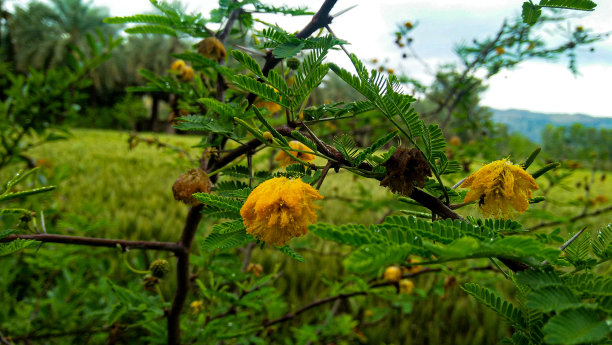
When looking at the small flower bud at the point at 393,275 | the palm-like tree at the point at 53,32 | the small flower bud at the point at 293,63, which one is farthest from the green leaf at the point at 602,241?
the palm-like tree at the point at 53,32

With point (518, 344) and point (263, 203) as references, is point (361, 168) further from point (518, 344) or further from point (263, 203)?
point (518, 344)

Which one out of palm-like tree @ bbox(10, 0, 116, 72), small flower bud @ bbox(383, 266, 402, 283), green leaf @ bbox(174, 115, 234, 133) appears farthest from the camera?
palm-like tree @ bbox(10, 0, 116, 72)

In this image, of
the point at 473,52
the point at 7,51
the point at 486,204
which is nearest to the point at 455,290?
the point at 473,52

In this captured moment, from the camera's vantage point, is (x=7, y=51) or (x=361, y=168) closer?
(x=361, y=168)

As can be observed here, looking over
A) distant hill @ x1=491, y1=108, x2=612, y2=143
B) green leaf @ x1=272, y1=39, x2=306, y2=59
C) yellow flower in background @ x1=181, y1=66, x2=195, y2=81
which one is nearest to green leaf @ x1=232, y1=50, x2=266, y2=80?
green leaf @ x1=272, y1=39, x2=306, y2=59

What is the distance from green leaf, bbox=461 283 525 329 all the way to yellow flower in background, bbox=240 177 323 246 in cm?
19

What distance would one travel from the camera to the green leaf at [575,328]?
20 centimetres

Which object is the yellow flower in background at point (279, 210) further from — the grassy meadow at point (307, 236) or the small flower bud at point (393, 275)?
the small flower bud at point (393, 275)

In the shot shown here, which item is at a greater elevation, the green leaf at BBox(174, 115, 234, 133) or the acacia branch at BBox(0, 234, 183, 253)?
the green leaf at BBox(174, 115, 234, 133)

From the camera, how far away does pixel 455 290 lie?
1.75 m

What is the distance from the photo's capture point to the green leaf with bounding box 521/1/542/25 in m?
0.36

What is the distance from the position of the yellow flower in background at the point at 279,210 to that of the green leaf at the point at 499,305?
0.61 ft

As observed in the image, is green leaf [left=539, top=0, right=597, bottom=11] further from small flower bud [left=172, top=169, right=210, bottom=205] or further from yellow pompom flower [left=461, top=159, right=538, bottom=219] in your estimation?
small flower bud [left=172, top=169, right=210, bottom=205]

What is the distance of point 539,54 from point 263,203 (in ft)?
5.33
